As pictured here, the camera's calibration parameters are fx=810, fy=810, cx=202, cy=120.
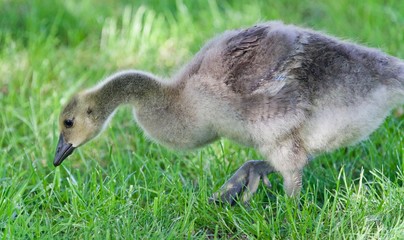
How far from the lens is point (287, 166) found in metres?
4.15

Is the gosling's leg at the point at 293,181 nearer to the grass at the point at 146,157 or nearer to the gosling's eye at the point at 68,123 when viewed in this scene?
the grass at the point at 146,157

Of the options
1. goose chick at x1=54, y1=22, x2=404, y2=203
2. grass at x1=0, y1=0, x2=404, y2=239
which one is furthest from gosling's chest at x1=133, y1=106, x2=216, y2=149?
grass at x1=0, y1=0, x2=404, y2=239

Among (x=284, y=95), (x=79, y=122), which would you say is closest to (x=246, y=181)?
(x=284, y=95)

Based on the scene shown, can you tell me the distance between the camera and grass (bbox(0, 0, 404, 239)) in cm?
395

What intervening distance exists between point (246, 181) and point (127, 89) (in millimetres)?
822

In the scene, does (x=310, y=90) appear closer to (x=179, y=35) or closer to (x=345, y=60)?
(x=345, y=60)

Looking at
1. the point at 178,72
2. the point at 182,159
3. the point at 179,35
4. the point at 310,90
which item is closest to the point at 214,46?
the point at 178,72

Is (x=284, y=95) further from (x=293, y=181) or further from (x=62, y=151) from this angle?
(x=62, y=151)

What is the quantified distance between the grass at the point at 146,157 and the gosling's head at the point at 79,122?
19 cm

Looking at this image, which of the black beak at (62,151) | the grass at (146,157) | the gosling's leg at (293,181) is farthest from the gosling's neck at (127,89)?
the gosling's leg at (293,181)

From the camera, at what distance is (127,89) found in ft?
14.3

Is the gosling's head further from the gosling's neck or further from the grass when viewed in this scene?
the grass

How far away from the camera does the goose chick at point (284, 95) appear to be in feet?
13.3

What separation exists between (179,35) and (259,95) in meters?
2.88
